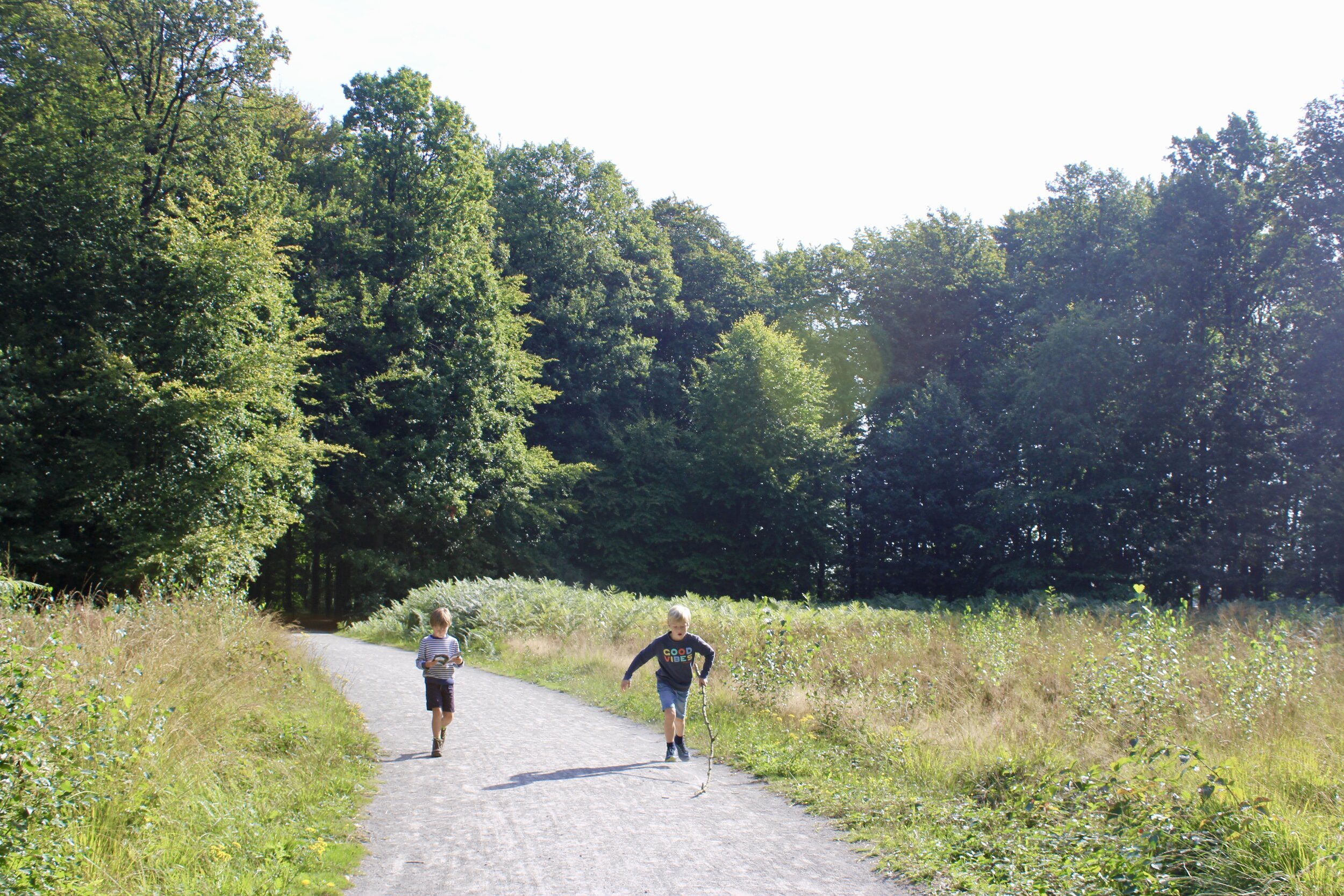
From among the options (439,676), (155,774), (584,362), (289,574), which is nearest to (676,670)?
(439,676)

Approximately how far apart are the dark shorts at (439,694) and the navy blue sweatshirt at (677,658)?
1895 millimetres

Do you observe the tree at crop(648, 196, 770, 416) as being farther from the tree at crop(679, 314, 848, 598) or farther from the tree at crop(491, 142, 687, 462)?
the tree at crop(679, 314, 848, 598)

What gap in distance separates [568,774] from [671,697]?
1.29 m

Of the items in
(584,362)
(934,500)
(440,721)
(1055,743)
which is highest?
(584,362)

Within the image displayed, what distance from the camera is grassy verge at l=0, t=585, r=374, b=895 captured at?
4609 millimetres

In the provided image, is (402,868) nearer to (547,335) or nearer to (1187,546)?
(1187,546)

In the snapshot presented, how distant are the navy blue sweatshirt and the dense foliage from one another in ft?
56.5

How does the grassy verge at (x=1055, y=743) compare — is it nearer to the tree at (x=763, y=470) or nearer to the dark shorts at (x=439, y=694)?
the dark shorts at (x=439, y=694)

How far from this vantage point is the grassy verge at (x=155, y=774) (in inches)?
181

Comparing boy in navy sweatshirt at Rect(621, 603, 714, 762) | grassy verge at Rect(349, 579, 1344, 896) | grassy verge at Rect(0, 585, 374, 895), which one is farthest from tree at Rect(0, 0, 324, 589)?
boy in navy sweatshirt at Rect(621, 603, 714, 762)

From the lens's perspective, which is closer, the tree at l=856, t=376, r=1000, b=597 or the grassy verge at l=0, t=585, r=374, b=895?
the grassy verge at l=0, t=585, r=374, b=895

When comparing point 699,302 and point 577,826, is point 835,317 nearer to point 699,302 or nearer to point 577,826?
point 699,302

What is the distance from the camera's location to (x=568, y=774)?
307 inches

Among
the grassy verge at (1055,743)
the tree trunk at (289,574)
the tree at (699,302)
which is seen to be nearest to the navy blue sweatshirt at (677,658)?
the grassy verge at (1055,743)
